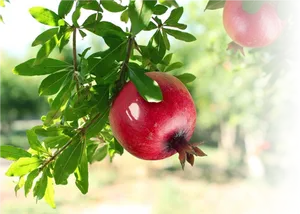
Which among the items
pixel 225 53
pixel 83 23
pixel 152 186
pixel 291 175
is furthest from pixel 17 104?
pixel 83 23

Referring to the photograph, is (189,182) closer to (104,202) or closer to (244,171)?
(244,171)

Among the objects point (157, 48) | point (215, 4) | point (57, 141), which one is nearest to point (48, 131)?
point (57, 141)

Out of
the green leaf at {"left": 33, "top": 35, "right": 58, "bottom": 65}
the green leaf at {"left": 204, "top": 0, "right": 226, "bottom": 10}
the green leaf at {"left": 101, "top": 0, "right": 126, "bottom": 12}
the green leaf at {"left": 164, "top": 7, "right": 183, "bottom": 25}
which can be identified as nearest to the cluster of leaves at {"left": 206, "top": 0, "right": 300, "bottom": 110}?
the green leaf at {"left": 204, "top": 0, "right": 226, "bottom": 10}

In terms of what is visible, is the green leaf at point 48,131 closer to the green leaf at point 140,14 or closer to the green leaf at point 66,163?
the green leaf at point 66,163

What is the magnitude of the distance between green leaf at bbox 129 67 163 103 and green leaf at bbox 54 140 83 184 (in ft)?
0.54

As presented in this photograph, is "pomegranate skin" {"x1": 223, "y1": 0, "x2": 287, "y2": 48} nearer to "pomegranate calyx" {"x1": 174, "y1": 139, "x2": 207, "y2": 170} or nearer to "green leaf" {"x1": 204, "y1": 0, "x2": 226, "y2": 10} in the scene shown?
"green leaf" {"x1": 204, "y1": 0, "x2": 226, "y2": 10}

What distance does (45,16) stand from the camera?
0.73 meters

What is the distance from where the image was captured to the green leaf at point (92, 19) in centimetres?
72

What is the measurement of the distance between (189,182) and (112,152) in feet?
28.2

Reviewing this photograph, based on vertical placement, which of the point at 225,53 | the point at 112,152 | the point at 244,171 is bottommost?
the point at 244,171

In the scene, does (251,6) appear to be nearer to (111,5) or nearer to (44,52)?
(111,5)

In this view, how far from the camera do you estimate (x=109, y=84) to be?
668 millimetres

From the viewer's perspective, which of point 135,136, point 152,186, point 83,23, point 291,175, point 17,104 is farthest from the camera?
point 17,104

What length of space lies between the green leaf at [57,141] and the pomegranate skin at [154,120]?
0.14 meters
